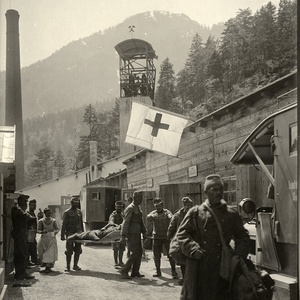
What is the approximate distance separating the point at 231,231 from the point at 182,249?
0.53 m

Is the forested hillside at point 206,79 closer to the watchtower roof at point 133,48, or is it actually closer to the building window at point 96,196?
the watchtower roof at point 133,48

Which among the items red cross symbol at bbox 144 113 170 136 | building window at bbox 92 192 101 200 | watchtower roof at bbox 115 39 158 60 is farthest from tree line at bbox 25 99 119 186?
red cross symbol at bbox 144 113 170 136

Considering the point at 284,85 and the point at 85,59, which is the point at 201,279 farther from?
the point at 284,85

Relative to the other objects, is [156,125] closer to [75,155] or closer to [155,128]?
[155,128]

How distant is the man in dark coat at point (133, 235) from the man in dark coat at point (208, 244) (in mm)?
4857

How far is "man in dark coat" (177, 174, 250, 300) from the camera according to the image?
4.68 meters

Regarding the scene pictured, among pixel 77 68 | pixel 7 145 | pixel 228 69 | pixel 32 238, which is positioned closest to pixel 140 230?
pixel 32 238

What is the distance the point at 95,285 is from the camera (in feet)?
29.4

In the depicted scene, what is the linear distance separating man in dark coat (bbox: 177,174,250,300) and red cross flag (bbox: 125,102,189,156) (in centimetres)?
772

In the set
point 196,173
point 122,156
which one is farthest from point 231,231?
point 122,156

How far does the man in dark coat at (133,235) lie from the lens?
9.67m

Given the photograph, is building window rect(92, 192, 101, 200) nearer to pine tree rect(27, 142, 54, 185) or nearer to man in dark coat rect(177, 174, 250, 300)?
pine tree rect(27, 142, 54, 185)

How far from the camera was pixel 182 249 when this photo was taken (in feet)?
15.5

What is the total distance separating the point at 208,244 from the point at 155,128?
26.1 feet
